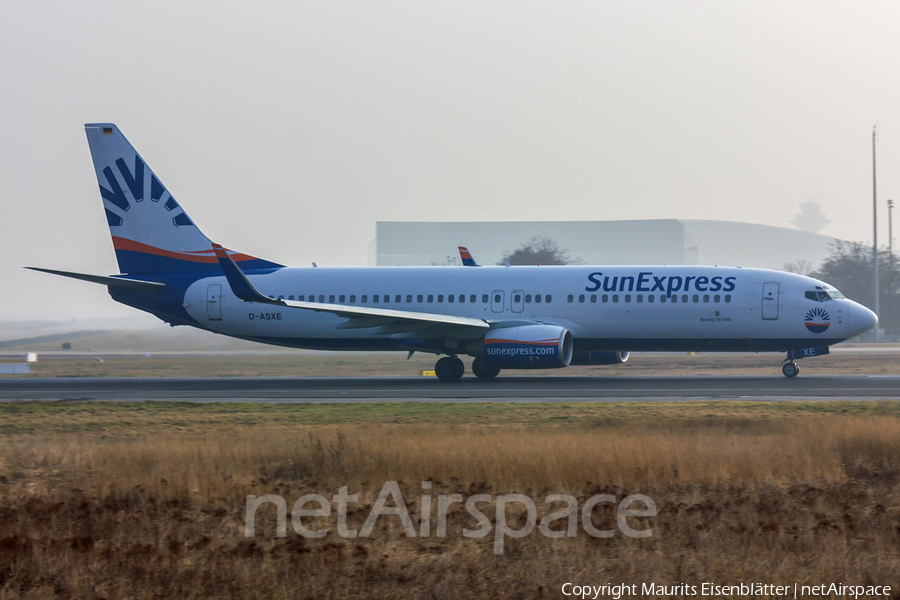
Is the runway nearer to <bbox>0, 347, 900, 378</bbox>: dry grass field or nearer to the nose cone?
the nose cone

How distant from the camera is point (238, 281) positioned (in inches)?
1067

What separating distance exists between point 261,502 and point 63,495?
223 cm

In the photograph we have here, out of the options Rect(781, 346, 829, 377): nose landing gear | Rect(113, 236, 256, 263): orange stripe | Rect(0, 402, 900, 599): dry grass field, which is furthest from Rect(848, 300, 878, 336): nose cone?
Rect(113, 236, 256, 263): orange stripe

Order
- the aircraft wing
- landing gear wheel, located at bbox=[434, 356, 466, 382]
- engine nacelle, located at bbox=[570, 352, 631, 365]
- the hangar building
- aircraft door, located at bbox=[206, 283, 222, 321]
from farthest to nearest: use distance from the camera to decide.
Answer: the hangar building → aircraft door, located at bbox=[206, 283, 222, 321] → engine nacelle, located at bbox=[570, 352, 631, 365] → landing gear wheel, located at bbox=[434, 356, 466, 382] → the aircraft wing

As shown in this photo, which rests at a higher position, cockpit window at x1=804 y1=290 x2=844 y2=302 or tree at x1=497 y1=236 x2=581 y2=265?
tree at x1=497 y1=236 x2=581 y2=265

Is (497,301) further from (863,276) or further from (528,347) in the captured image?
(863,276)

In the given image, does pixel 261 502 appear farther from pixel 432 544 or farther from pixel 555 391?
pixel 555 391

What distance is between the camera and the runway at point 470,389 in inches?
936

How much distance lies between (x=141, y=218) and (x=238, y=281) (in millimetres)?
9191

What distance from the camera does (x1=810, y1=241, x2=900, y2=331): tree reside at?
9669 centimetres

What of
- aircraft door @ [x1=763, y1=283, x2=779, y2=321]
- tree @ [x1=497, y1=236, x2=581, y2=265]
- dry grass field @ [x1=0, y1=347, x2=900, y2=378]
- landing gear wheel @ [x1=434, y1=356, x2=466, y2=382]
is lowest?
dry grass field @ [x1=0, y1=347, x2=900, y2=378]

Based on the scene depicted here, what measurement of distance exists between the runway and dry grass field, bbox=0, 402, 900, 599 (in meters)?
6.58

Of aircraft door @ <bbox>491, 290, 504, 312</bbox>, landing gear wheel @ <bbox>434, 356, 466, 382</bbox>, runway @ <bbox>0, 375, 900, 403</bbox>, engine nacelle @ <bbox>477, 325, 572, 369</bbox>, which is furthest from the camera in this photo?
aircraft door @ <bbox>491, 290, 504, 312</bbox>

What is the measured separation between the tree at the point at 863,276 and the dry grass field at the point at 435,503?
290ft
